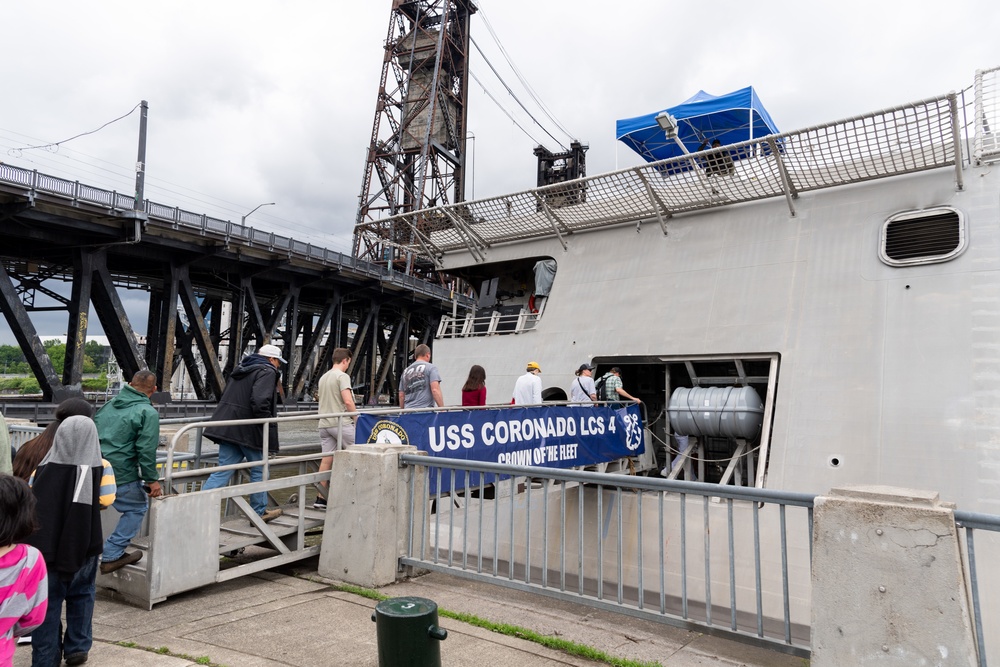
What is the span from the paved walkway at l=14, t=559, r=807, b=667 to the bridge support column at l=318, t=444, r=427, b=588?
198 millimetres

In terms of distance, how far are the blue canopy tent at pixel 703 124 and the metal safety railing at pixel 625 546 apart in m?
9.52

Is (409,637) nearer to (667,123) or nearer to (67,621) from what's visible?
(67,621)

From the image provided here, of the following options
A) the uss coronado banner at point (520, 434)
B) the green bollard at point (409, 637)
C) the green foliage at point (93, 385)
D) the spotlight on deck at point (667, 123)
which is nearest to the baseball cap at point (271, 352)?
the uss coronado banner at point (520, 434)

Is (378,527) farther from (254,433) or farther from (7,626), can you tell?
(7,626)

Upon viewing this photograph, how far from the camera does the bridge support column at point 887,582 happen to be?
2.91m

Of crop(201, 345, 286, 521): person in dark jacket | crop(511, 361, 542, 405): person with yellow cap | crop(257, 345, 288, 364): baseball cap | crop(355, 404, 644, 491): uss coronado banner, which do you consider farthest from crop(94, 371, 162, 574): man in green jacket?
crop(511, 361, 542, 405): person with yellow cap

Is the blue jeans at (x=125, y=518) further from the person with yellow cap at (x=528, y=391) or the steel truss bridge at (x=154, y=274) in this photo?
the steel truss bridge at (x=154, y=274)

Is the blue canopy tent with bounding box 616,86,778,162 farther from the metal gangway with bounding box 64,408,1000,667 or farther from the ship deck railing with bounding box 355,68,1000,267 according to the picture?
the metal gangway with bounding box 64,408,1000,667

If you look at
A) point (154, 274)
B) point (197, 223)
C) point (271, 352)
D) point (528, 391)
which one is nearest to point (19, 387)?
point (154, 274)

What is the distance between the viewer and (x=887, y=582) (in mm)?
3047

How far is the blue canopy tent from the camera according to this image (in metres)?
14.9

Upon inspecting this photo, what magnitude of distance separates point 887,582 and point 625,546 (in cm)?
598

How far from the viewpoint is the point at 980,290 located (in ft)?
26.1

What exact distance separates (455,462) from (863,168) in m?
8.05
